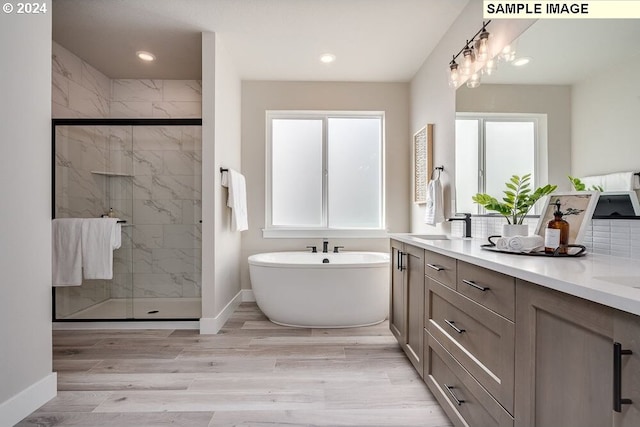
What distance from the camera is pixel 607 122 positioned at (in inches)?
50.2

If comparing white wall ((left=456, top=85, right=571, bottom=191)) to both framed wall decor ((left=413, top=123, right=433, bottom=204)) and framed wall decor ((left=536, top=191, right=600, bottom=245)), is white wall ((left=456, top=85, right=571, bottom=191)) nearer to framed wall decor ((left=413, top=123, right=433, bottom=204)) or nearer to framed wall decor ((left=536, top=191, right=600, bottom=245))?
framed wall decor ((left=536, top=191, right=600, bottom=245))

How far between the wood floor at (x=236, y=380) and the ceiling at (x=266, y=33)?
2.50 meters

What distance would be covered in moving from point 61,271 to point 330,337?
7.41 ft

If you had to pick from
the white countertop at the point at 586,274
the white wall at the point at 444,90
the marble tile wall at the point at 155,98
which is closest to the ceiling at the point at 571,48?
the white wall at the point at 444,90

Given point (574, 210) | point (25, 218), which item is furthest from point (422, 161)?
point (25, 218)

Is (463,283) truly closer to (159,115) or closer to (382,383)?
(382,383)

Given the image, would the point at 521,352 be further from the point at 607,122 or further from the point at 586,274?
the point at 607,122

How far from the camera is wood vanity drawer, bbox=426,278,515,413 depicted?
1.03m

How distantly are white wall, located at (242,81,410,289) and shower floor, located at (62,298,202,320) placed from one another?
2.42 ft

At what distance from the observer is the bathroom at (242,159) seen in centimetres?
162

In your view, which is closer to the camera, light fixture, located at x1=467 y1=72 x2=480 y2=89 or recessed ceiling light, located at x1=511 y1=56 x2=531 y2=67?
recessed ceiling light, located at x1=511 y1=56 x2=531 y2=67

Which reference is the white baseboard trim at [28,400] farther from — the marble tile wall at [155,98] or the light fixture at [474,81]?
the light fixture at [474,81]

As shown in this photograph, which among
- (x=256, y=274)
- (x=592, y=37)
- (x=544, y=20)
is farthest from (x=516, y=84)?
(x=256, y=274)

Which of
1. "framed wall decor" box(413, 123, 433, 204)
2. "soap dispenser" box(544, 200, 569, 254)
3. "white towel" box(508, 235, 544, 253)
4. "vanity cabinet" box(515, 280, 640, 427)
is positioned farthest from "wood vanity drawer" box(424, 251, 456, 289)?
"framed wall decor" box(413, 123, 433, 204)
